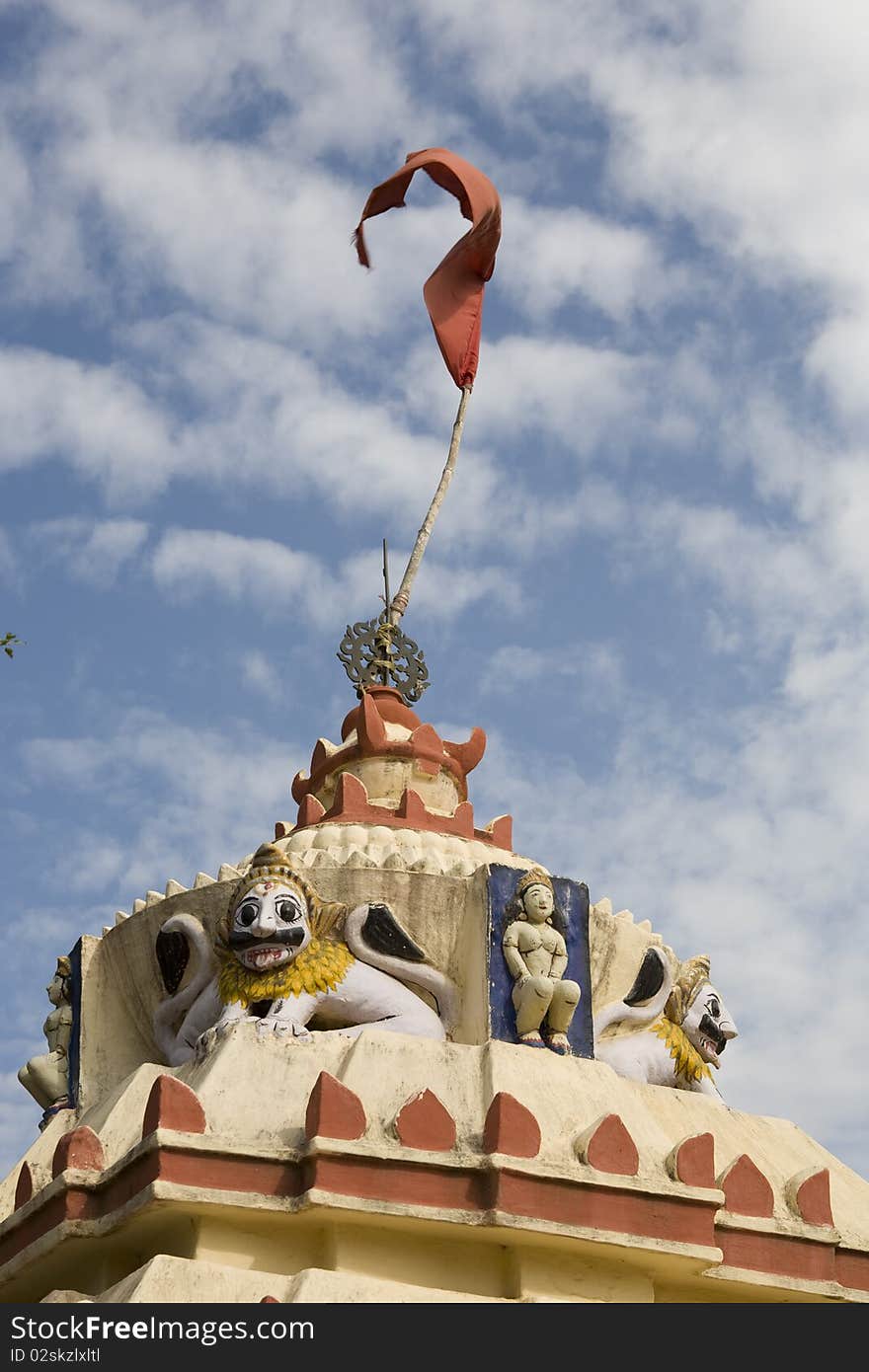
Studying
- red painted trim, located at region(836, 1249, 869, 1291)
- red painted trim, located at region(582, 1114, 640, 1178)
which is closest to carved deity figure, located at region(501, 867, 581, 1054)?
red painted trim, located at region(582, 1114, 640, 1178)

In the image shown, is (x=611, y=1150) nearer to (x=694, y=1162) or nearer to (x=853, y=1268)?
(x=694, y=1162)

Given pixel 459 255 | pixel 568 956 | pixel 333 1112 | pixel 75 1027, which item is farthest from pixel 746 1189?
pixel 459 255

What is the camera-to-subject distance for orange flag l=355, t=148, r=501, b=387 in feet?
59.8

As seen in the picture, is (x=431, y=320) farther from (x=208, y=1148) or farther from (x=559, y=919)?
(x=208, y=1148)

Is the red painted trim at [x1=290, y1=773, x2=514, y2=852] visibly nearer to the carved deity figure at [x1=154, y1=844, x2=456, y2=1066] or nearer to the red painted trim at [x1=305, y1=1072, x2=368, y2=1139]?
the carved deity figure at [x1=154, y1=844, x2=456, y2=1066]

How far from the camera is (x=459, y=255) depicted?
18.6 metres

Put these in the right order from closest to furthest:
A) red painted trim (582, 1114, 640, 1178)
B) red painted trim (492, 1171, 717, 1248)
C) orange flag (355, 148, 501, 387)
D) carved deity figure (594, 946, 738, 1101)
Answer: red painted trim (492, 1171, 717, 1248), red painted trim (582, 1114, 640, 1178), carved deity figure (594, 946, 738, 1101), orange flag (355, 148, 501, 387)

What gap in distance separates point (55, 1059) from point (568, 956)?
3847 mm

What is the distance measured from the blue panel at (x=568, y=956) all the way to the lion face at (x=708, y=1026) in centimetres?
115
